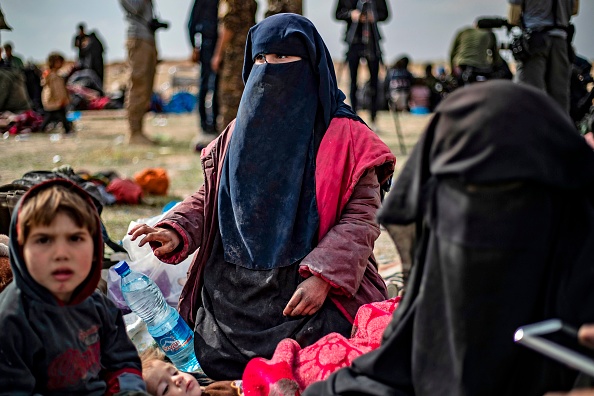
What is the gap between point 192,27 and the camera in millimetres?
10391

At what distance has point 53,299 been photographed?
7.32 ft

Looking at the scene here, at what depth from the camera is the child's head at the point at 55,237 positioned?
2172 millimetres

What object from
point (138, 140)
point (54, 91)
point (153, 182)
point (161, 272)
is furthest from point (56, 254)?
point (54, 91)

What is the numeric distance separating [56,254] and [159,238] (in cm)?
88

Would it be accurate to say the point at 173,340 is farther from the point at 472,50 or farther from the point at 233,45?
the point at 472,50

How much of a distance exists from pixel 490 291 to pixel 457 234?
0.18 metres

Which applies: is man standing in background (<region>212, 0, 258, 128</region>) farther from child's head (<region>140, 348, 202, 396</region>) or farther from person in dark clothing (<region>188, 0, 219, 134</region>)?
child's head (<region>140, 348, 202, 396</region>)

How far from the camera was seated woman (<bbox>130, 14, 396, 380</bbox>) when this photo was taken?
2.95m

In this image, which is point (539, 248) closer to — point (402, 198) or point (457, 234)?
point (457, 234)

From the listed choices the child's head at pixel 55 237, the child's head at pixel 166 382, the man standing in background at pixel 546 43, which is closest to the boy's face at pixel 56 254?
the child's head at pixel 55 237

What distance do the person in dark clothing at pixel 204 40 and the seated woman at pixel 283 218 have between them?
735 cm

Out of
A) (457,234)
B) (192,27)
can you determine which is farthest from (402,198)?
(192,27)

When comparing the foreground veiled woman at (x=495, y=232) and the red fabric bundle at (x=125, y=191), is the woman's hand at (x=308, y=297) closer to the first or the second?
the foreground veiled woman at (x=495, y=232)

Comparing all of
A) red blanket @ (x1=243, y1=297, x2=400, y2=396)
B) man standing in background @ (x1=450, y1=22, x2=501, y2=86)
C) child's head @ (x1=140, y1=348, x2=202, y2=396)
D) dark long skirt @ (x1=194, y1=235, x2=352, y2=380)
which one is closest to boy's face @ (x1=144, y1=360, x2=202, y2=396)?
child's head @ (x1=140, y1=348, x2=202, y2=396)
